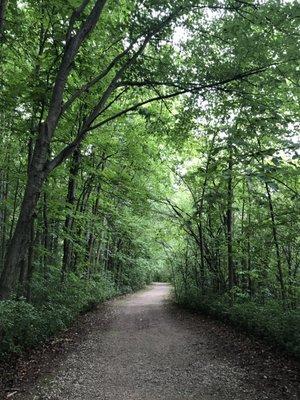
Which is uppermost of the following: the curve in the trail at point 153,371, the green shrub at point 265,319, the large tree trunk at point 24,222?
the large tree trunk at point 24,222

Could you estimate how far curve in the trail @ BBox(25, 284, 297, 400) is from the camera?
18.8 ft

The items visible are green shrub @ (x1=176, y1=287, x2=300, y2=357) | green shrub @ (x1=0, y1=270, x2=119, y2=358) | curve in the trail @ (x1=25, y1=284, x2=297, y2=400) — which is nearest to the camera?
curve in the trail @ (x1=25, y1=284, x2=297, y2=400)

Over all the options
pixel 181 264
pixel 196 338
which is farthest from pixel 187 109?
pixel 181 264

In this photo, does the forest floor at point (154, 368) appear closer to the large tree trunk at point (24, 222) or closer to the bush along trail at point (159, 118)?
the bush along trail at point (159, 118)

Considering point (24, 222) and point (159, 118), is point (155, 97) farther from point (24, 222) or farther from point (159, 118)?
point (24, 222)

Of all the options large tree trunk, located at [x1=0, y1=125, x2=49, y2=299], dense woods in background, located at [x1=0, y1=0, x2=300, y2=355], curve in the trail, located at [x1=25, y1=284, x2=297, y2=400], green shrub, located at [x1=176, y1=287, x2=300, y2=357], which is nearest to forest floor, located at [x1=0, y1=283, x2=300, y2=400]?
curve in the trail, located at [x1=25, y1=284, x2=297, y2=400]

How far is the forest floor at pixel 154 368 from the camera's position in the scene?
575 centimetres

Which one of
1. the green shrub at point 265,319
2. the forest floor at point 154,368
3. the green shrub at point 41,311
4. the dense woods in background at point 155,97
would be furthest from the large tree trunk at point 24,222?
the green shrub at point 265,319

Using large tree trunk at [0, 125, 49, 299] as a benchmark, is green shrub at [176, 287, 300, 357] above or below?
below

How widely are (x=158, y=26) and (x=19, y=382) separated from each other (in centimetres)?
663

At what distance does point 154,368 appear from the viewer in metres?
7.08

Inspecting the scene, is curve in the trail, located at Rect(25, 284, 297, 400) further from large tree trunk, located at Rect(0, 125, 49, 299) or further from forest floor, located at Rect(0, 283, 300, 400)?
large tree trunk, located at Rect(0, 125, 49, 299)

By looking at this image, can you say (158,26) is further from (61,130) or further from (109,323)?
(109,323)

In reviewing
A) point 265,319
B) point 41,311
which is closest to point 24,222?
point 41,311
